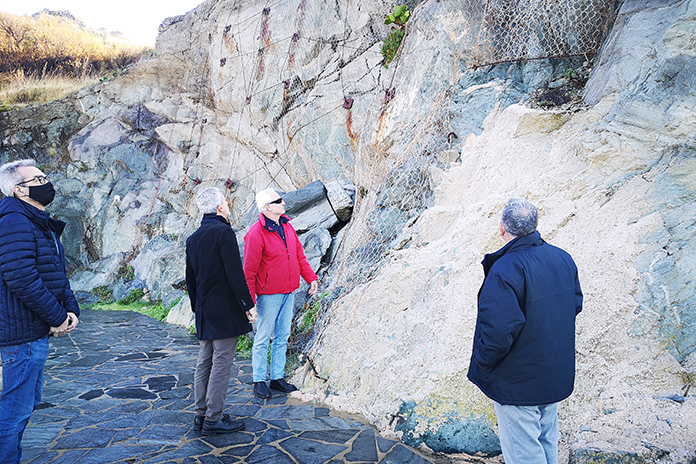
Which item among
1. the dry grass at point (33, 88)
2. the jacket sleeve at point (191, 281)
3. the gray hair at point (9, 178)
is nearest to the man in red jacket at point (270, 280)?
the jacket sleeve at point (191, 281)

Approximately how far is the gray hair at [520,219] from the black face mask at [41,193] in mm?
2814

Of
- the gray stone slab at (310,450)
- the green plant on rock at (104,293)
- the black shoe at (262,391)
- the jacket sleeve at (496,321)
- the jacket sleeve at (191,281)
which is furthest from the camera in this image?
the green plant on rock at (104,293)

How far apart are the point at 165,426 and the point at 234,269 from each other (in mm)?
1574

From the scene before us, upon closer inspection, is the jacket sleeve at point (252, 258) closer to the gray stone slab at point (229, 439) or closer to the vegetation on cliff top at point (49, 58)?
the gray stone slab at point (229, 439)

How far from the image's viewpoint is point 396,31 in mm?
7875

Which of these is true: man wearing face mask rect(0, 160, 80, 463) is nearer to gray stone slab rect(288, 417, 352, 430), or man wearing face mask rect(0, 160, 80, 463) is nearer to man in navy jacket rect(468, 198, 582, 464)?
gray stone slab rect(288, 417, 352, 430)

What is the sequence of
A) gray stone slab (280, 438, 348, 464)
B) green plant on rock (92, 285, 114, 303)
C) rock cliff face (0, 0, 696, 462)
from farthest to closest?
green plant on rock (92, 285, 114, 303)
gray stone slab (280, 438, 348, 464)
rock cliff face (0, 0, 696, 462)

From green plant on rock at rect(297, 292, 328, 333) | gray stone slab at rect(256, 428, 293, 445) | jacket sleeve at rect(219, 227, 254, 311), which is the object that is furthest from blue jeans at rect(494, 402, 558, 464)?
green plant on rock at rect(297, 292, 328, 333)

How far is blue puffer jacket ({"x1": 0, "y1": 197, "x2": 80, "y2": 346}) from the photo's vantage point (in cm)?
261

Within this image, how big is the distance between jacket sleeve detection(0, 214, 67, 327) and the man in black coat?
3.37ft

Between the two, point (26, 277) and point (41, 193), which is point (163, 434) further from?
point (41, 193)

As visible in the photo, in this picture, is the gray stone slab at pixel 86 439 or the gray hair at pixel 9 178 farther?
the gray stone slab at pixel 86 439

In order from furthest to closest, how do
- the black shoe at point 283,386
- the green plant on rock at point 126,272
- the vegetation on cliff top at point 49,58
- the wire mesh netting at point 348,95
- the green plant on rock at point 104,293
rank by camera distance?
the vegetation on cliff top at point 49,58
the green plant on rock at point 126,272
the green plant on rock at point 104,293
the wire mesh netting at point 348,95
the black shoe at point 283,386

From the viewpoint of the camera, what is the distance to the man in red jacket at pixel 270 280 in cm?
425
